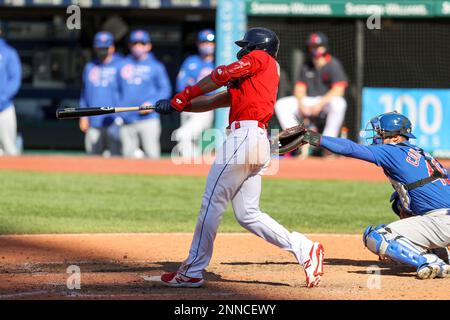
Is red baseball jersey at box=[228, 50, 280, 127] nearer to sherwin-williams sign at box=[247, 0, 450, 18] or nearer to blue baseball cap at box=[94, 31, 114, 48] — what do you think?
blue baseball cap at box=[94, 31, 114, 48]

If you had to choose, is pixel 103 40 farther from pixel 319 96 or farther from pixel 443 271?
pixel 443 271

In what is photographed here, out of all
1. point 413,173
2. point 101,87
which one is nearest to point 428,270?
point 413,173

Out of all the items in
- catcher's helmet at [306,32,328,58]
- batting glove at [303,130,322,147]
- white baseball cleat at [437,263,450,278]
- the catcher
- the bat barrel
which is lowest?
white baseball cleat at [437,263,450,278]

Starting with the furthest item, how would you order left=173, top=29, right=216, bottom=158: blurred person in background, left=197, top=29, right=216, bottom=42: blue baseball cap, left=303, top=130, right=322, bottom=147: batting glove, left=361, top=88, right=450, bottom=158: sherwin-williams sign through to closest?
left=361, top=88, right=450, bottom=158: sherwin-williams sign
left=173, top=29, right=216, bottom=158: blurred person in background
left=197, top=29, right=216, bottom=42: blue baseball cap
left=303, top=130, right=322, bottom=147: batting glove

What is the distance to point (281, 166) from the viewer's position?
15375 mm

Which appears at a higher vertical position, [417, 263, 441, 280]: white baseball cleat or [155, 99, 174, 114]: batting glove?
[155, 99, 174, 114]: batting glove

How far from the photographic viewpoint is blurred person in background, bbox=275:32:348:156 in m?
15.8

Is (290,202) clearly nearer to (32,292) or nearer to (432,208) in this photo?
(432,208)

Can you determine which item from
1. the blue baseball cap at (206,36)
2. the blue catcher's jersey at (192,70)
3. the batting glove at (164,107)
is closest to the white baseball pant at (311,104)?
the blue catcher's jersey at (192,70)

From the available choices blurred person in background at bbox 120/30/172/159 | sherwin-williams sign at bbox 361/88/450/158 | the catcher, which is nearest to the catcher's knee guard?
the catcher

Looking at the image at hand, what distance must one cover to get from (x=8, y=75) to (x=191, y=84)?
295 centimetres

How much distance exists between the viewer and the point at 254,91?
20.6 feet

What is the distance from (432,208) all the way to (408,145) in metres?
0.50

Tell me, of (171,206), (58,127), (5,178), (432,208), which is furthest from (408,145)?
(58,127)
